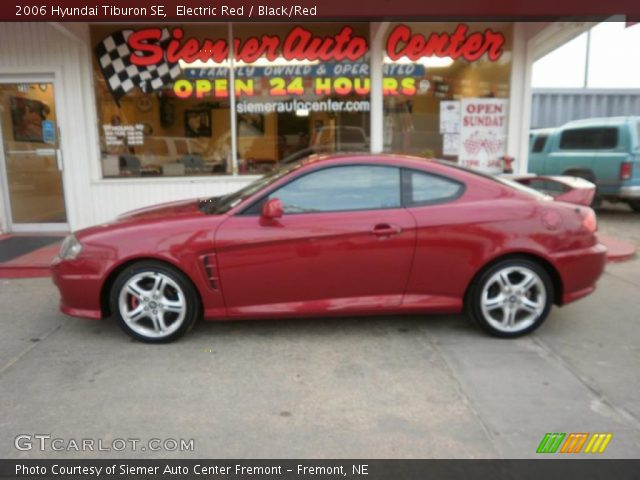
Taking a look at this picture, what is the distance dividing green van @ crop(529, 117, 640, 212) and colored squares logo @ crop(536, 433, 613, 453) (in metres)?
8.70

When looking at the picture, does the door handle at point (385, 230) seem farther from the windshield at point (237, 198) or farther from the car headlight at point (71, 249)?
the car headlight at point (71, 249)

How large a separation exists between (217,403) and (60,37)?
21.9 ft

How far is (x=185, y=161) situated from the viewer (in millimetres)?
8523

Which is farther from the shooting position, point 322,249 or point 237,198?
point 237,198

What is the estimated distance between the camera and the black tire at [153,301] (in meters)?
4.08

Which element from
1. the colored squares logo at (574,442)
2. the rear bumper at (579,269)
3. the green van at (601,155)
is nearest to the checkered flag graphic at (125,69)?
the rear bumper at (579,269)

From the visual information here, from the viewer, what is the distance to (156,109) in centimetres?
834

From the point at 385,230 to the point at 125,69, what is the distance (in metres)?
5.96

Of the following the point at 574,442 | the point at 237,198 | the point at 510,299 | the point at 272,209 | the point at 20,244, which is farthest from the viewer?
the point at 20,244

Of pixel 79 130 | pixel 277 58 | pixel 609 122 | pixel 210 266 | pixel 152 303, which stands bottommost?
pixel 152 303

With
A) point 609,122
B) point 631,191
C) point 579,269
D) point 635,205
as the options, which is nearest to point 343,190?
point 579,269

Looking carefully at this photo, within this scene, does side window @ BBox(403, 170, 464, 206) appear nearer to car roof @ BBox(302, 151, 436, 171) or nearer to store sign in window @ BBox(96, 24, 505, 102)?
car roof @ BBox(302, 151, 436, 171)

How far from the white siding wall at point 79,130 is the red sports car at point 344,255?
13.3 ft

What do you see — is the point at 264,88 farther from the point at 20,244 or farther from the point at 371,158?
the point at 371,158
